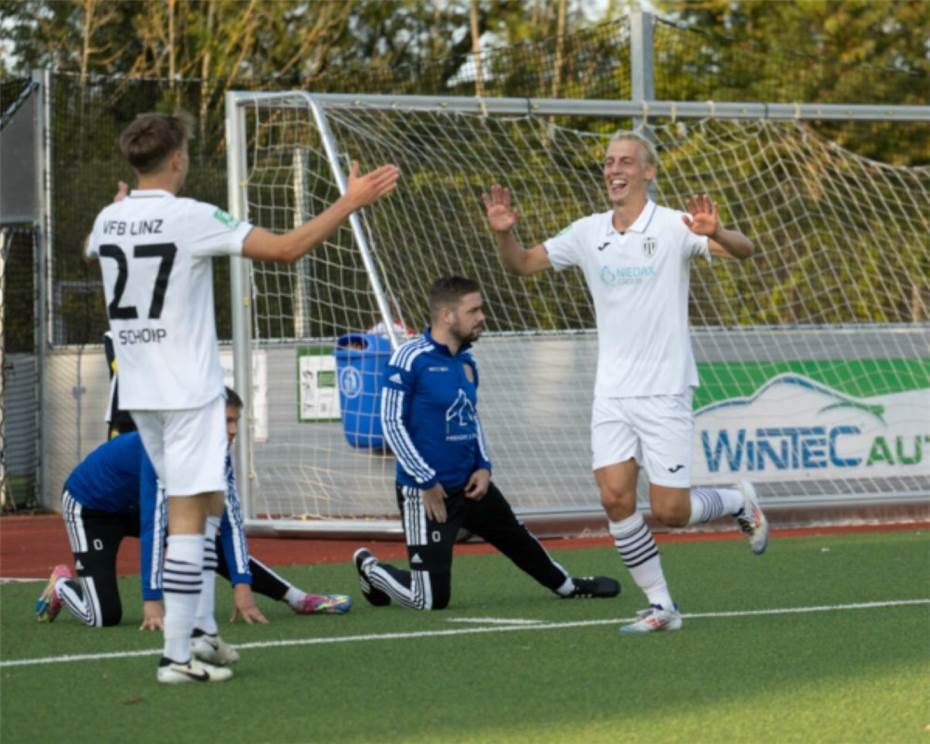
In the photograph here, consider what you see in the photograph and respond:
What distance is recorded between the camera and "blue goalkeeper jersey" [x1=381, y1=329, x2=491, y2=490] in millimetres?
9070

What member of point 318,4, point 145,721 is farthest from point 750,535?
point 318,4

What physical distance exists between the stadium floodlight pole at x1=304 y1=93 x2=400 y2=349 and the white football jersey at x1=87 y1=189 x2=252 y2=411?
253 inches

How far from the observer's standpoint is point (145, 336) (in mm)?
6234

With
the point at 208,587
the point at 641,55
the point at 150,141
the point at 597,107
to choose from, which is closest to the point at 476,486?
the point at 208,587

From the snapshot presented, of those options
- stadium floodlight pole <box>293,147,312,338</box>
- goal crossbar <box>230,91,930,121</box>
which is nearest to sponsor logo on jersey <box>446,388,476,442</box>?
goal crossbar <box>230,91,930,121</box>

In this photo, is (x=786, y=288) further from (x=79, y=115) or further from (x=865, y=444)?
(x=79, y=115)

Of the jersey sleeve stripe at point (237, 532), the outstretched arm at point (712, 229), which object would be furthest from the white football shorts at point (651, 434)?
the jersey sleeve stripe at point (237, 532)

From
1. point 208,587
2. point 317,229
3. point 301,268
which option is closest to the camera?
point 317,229

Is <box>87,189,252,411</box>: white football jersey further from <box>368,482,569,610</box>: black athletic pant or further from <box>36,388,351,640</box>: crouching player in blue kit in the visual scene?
<box>368,482,569,610</box>: black athletic pant

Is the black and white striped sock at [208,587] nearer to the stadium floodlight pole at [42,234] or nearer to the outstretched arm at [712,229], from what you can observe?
the outstretched arm at [712,229]

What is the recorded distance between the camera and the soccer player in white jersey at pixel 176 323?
620cm

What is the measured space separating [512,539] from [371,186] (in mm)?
3279

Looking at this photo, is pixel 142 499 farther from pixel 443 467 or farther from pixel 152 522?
pixel 443 467

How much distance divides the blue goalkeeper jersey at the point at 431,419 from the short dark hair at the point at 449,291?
259 millimetres
